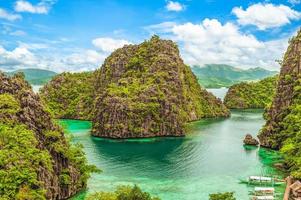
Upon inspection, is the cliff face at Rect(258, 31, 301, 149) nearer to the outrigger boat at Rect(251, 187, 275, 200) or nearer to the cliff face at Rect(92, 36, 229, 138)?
the cliff face at Rect(92, 36, 229, 138)

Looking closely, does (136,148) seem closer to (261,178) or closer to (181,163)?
(181,163)

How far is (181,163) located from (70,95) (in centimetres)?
9373

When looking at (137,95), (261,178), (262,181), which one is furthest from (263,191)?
(137,95)

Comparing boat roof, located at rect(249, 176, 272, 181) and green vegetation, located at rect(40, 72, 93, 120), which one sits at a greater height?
green vegetation, located at rect(40, 72, 93, 120)

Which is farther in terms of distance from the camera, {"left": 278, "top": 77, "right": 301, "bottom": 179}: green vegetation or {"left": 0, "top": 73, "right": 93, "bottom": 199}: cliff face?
{"left": 278, "top": 77, "right": 301, "bottom": 179}: green vegetation

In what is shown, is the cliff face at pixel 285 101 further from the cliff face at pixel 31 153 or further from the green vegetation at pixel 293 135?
the cliff face at pixel 31 153

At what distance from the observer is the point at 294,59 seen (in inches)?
3984

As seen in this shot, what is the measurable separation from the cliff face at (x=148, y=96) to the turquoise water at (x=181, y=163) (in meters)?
5.57

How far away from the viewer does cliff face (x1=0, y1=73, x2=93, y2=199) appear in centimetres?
4911

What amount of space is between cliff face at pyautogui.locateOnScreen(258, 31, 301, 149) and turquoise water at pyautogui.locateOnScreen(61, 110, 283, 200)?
394 cm

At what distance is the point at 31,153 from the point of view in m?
53.2

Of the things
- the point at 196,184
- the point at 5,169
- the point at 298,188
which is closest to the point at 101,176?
the point at 196,184

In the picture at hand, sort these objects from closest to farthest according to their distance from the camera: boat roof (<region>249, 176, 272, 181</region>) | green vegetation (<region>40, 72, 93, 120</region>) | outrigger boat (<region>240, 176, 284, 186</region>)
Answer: outrigger boat (<region>240, 176, 284, 186</region>) → boat roof (<region>249, 176, 272, 181</region>) → green vegetation (<region>40, 72, 93, 120</region>)

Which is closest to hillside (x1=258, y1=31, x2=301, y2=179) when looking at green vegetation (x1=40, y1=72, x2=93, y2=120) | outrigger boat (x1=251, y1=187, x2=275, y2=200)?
outrigger boat (x1=251, y1=187, x2=275, y2=200)
